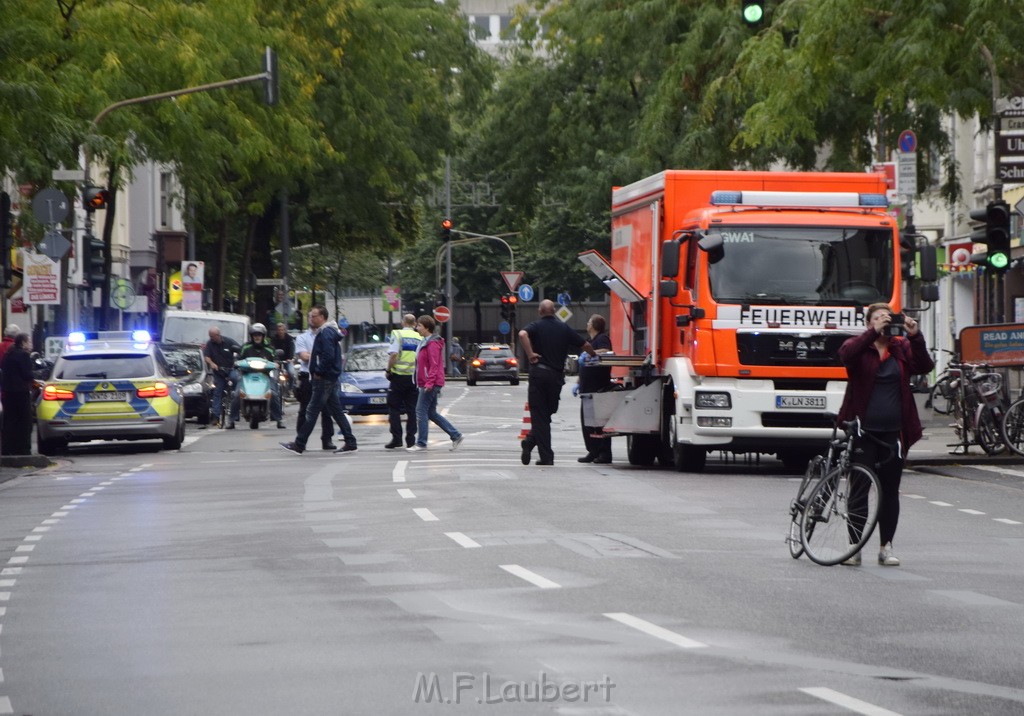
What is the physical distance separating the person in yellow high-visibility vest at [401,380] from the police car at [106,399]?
2936mm

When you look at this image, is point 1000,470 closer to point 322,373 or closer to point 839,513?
point 322,373

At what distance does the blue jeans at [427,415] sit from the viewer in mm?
27172

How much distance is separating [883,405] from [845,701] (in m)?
5.62

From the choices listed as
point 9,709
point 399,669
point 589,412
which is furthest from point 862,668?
point 589,412

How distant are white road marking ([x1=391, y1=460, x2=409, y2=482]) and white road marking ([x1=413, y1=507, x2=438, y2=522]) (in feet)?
12.5

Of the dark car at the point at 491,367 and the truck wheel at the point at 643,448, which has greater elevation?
the dark car at the point at 491,367

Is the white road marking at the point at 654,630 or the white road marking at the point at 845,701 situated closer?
the white road marking at the point at 845,701

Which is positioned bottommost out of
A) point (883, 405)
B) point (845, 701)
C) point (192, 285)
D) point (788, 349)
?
point (845, 701)

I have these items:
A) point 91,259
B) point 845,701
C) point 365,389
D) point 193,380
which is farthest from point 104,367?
point 845,701

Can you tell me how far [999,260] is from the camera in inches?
947

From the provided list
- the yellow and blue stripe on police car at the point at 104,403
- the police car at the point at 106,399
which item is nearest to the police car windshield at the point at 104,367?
the police car at the point at 106,399

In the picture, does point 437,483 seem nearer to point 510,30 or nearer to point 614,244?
point 614,244

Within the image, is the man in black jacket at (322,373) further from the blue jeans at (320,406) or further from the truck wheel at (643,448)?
the truck wheel at (643,448)

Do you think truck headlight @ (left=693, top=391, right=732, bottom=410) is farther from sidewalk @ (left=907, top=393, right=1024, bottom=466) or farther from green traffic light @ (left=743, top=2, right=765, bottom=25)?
green traffic light @ (left=743, top=2, right=765, bottom=25)
